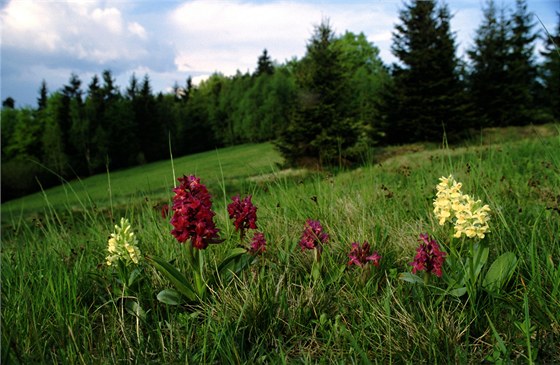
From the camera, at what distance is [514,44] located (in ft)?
85.5

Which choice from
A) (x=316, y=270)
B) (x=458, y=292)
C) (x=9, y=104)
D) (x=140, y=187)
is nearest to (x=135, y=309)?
(x=316, y=270)

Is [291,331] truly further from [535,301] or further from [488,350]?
[535,301]

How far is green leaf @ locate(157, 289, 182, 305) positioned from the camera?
2.08 m

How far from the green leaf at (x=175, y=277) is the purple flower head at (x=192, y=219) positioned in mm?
182

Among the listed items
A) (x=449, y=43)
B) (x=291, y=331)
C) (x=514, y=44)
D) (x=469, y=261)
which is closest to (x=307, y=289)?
(x=291, y=331)

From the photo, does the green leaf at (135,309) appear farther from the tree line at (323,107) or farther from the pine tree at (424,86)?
the pine tree at (424,86)

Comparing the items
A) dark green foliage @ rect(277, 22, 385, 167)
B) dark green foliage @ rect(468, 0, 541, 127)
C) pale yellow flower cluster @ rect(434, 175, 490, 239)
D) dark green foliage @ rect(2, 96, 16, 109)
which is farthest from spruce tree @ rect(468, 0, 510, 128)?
dark green foliage @ rect(2, 96, 16, 109)

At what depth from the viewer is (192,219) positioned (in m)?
1.96

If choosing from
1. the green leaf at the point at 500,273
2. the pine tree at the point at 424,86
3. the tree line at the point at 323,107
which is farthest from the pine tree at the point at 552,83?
the green leaf at the point at 500,273

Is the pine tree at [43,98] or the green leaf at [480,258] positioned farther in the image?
the pine tree at [43,98]

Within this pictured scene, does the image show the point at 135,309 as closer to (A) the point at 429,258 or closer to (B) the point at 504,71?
(A) the point at 429,258

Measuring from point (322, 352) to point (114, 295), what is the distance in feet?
4.04

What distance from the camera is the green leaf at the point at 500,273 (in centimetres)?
198

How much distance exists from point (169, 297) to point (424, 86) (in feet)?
63.3
